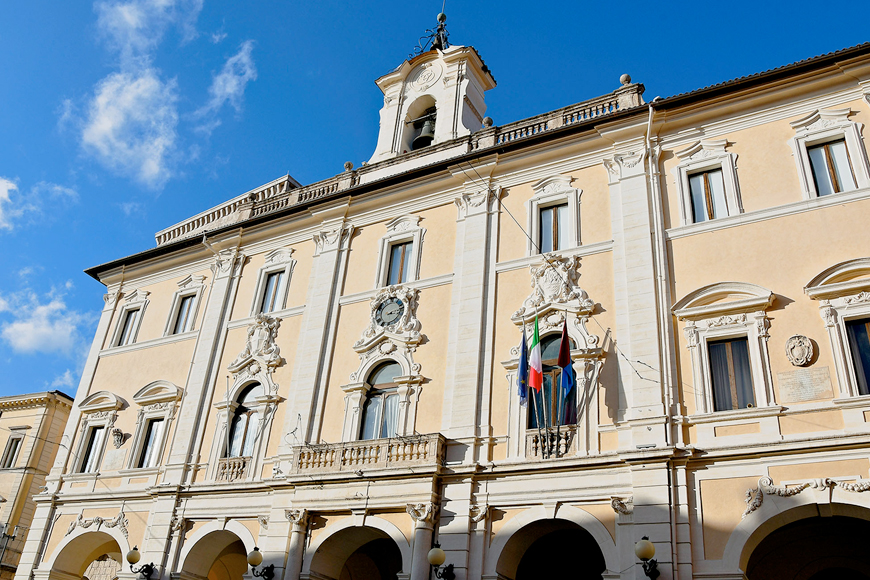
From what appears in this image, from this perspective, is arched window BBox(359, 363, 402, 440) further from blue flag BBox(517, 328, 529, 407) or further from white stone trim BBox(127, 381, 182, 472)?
white stone trim BBox(127, 381, 182, 472)

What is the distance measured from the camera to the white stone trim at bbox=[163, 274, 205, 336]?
24500 mm

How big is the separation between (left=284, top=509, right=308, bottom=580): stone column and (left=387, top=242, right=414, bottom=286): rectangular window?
6756mm

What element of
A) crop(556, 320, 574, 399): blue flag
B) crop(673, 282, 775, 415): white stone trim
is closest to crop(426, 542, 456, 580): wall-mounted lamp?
crop(556, 320, 574, 399): blue flag

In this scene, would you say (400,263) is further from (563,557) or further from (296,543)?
(563,557)

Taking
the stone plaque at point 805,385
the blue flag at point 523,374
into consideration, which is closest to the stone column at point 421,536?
the blue flag at point 523,374

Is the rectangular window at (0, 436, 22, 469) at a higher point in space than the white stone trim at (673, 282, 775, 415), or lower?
higher

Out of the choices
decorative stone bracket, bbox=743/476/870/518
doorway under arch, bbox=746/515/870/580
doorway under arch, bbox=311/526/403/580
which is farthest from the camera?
doorway under arch, bbox=311/526/403/580

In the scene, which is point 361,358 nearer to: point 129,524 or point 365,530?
point 365,530

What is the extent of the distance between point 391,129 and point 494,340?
9842 mm

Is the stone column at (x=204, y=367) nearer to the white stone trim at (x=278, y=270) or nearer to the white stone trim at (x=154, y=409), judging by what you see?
the white stone trim at (x=154, y=409)

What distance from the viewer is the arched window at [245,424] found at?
2061cm

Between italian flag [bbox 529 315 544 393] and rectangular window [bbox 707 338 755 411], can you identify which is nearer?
rectangular window [bbox 707 338 755 411]

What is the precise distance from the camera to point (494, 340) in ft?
59.0

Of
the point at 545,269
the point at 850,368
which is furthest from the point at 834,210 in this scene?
the point at 545,269
